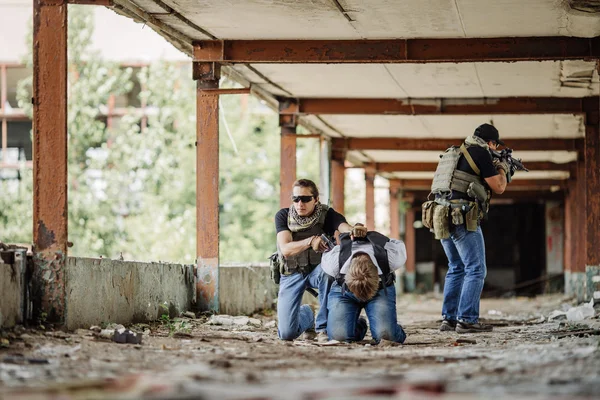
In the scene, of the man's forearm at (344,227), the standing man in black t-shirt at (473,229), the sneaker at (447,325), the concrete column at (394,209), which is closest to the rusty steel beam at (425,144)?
the concrete column at (394,209)

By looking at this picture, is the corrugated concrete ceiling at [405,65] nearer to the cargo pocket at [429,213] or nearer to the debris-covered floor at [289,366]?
the cargo pocket at [429,213]

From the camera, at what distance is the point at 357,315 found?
8539mm

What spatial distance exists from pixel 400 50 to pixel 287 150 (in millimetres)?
5246

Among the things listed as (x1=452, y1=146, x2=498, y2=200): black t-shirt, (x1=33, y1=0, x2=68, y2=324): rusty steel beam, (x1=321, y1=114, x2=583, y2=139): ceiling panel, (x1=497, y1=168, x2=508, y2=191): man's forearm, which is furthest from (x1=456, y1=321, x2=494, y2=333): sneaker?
(x1=321, y1=114, x2=583, y2=139): ceiling panel

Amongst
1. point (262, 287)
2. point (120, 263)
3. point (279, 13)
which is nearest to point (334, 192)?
point (262, 287)

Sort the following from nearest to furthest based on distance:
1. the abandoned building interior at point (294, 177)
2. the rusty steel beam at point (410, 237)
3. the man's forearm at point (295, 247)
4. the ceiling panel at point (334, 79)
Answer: the abandoned building interior at point (294, 177), the man's forearm at point (295, 247), the ceiling panel at point (334, 79), the rusty steel beam at point (410, 237)

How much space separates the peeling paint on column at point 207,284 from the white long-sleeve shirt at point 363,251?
3911 millimetres

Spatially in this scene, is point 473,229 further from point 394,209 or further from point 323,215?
point 394,209

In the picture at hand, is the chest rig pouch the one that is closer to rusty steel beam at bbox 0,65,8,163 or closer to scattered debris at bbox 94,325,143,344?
scattered debris at bbox 94,325,143,344

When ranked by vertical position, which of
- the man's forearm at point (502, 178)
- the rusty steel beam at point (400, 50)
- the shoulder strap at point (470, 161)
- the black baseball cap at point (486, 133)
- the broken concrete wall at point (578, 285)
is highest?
the rusty steel beam at point (400, 50)

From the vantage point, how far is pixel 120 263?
30.9ft

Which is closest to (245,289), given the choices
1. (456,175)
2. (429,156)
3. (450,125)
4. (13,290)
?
(456,175)

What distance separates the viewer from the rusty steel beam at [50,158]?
7.93 m

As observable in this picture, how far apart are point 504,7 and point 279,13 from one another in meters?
2.37
